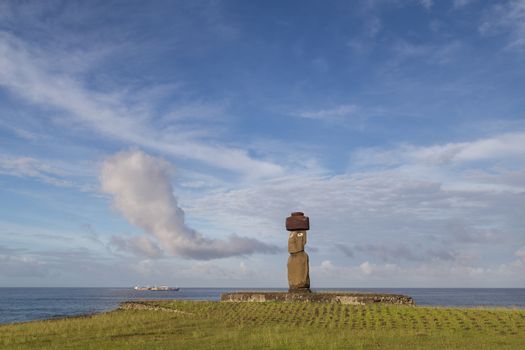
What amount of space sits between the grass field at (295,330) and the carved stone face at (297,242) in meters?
6.50

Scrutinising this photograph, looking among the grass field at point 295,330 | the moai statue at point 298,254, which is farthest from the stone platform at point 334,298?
the grass field at point 295,330

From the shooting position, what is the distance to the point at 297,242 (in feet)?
120

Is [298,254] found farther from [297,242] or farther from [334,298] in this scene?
[334,298]

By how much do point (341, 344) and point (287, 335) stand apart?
8.53 feet

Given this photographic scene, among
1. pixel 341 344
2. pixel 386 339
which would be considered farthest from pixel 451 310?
pixel 341 344

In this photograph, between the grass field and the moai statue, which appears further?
the moai statue

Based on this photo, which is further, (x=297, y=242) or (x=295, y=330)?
(x=297, y=242)

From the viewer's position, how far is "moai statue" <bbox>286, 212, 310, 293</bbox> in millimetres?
35812

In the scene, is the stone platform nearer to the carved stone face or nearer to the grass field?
the grass field

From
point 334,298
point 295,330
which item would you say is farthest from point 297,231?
point 295,330

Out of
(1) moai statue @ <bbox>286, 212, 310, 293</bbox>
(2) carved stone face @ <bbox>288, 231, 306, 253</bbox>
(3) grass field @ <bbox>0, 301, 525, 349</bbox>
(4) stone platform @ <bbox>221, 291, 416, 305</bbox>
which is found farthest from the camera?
(2) carved stone face @ <bbox>288, 231, 306, 253</bbox>

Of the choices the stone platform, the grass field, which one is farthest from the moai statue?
the grass field

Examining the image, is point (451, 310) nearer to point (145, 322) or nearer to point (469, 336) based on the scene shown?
point (469, 336)

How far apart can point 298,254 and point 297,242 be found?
82 cm
